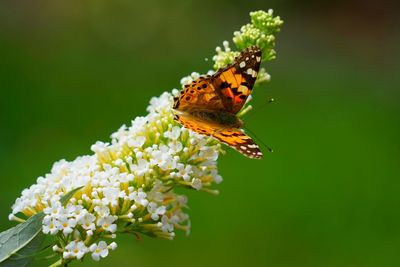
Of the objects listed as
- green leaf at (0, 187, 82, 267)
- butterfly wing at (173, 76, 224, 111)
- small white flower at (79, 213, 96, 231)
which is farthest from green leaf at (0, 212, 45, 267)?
butterfly wing at (173, 76, 224, 111)

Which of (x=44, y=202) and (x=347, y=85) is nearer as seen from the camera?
(x=44, y=202)

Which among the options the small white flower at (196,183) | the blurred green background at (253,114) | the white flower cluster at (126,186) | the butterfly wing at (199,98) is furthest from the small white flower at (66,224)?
the blurred green background at (253,114)

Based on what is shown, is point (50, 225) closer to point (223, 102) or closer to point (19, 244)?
point (19, 244)

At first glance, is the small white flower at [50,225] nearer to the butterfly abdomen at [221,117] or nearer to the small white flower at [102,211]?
the small white flower at [102,211]

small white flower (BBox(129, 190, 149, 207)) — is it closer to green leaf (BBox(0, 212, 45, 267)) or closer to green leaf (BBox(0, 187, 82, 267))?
green leaf (BBox(0, 187, 82, 267))

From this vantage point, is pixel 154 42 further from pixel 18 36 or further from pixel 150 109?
pixel 150 109

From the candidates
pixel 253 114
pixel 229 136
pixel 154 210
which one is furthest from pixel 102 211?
pixel 253 114

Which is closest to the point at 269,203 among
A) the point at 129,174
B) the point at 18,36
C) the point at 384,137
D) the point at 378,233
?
the point at 378,233
